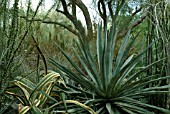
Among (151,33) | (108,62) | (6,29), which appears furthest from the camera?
(151,33)

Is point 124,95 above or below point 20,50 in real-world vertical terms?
below

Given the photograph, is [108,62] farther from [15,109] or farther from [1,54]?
[1,54]

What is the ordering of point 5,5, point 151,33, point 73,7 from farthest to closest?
1. point 73,7
2. point 151,33
3. point 5,5

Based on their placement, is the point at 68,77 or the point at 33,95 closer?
the point at 33,95

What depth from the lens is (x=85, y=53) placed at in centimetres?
357

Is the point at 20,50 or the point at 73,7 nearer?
the point at 20,50

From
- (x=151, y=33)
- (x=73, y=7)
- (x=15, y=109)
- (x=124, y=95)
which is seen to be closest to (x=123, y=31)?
(x=73, y=7)

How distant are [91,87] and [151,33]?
50.5 inches

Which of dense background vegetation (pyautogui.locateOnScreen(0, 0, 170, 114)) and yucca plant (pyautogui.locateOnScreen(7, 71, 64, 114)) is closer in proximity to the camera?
dense background vegetation (pyautogui.locateOnScreen(0, 0, 170, 114))

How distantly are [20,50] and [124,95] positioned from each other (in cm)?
135

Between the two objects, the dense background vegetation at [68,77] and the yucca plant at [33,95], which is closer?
the dense background vegetation at [68,77]

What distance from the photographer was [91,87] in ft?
10.5

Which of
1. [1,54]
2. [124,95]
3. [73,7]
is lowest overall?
[124,95]

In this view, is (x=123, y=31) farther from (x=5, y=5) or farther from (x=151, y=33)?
(x=5, y=5)
